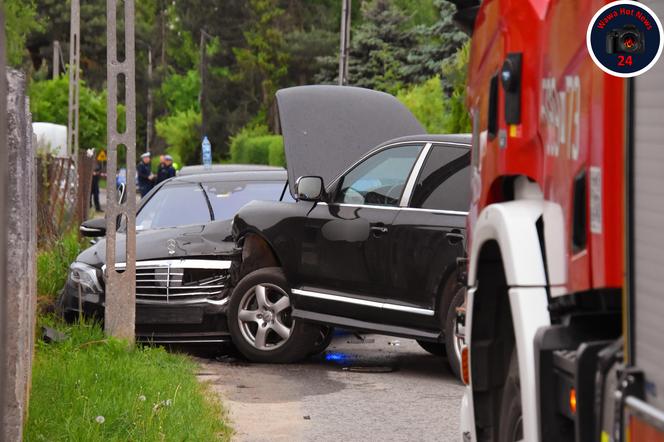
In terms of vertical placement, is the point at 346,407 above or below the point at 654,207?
below

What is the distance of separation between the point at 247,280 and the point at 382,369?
127cm

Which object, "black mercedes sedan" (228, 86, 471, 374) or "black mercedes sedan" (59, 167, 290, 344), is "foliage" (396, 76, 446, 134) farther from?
"black mercedes sedan" (228, 86, 471, 374)

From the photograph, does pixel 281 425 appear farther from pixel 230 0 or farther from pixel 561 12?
pixel 230 0

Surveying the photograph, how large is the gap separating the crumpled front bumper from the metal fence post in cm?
73

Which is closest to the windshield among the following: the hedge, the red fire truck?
the red fire truck

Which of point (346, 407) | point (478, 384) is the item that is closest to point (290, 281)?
point (346, 407)

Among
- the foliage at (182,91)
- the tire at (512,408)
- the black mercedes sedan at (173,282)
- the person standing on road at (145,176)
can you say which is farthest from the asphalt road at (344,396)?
the foliage at (182,91)

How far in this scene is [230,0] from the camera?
97688 mm

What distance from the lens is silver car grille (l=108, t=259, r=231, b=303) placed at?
12422 millimetres

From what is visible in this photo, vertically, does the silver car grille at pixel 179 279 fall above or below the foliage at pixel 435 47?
below

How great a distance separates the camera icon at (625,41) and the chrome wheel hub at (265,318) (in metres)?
8.40

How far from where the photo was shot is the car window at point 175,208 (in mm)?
13391

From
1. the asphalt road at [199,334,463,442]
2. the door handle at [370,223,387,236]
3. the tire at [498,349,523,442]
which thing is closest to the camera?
the tire at [498,349,523,442]

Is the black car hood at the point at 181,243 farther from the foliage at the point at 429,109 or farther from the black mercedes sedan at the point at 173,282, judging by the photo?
the foliage at the point at 429,109
